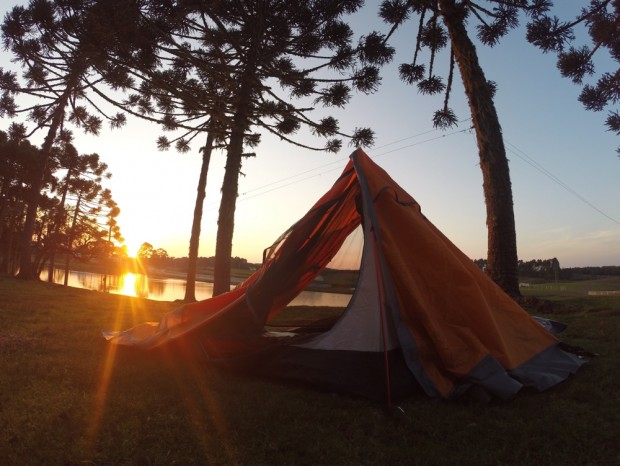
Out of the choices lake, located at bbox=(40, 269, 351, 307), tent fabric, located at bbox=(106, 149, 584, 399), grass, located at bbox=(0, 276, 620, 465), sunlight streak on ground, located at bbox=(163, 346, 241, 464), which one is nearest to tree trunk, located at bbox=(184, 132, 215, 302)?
lake, located at bbox=(40, 269, 351, 307)

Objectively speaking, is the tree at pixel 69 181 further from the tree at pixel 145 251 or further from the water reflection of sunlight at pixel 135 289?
the tree at pixel 145 251

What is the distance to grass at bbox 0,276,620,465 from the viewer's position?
8.42 feet

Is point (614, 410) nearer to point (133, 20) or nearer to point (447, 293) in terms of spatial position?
point (447, 293)

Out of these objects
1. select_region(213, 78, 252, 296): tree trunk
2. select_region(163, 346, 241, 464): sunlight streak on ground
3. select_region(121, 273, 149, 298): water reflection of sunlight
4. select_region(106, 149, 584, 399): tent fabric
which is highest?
Result: select_region(213, 78, 252, 296): tree trunk

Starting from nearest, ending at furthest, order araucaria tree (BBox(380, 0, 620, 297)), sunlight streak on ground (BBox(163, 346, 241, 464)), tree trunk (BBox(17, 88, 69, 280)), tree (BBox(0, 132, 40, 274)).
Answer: sunlight streak on ground (BBox(163, 346, 241, 464)) < araucaria tree (BBox(380, 0, 620, 297)) < tree trunk (BBox(17, 88, 69, 280)) < tree (BBox(0, 132, 40, 274))

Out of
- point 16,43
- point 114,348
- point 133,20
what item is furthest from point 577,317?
point 16,43

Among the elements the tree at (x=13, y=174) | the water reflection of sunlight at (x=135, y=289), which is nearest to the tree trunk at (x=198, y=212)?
the tree at (x=13, y=174)

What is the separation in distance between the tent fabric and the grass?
183mm

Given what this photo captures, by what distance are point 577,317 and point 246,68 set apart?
871cm

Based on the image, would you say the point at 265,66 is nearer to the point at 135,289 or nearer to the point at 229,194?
the point at 229,194

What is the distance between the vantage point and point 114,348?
5273 millimetres

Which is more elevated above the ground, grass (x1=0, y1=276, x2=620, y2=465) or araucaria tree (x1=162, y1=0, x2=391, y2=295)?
araucaria tree (x1=162, y1=0, x2=391, y2=295)

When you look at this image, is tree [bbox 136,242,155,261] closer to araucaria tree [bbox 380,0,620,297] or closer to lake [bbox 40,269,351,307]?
lake [bbox 40,269,351,307]

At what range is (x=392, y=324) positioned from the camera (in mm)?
3832
